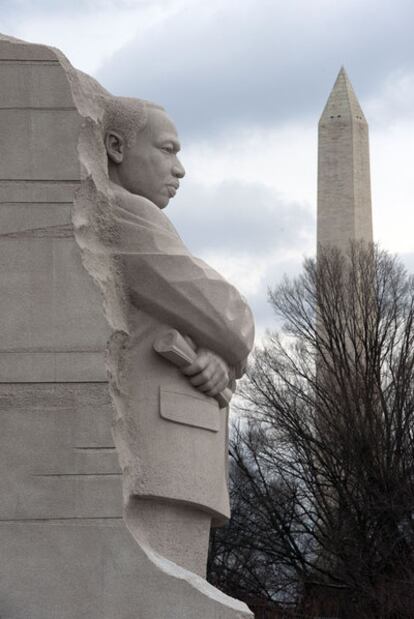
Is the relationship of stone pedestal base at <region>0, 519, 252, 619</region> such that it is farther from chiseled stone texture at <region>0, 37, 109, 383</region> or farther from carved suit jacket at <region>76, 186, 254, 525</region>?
chiseled stone texture at <region>0, 37, 109, 383</region>

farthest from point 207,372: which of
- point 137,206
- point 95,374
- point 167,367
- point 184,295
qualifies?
point 137,206

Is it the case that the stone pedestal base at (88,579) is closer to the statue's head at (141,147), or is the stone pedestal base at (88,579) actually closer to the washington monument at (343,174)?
the statue's head at (141,147)

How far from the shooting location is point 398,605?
2220cm

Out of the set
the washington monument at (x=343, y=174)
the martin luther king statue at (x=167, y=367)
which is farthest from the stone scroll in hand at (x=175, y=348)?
the washington monument at (x=343, y=174)

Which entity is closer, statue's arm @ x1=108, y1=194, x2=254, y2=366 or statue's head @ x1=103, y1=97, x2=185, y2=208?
statue's arm @ x1=108, y1=194, x2=254, y2=366

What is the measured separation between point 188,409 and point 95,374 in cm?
57

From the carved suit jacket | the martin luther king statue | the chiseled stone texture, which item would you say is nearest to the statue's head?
the martin luther king statue

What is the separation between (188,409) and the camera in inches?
244

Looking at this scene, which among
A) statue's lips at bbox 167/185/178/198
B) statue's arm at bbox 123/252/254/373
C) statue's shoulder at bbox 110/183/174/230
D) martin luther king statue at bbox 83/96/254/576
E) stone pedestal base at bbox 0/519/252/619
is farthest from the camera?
statue's lips at bbox 167/185/178/198

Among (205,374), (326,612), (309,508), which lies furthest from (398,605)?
(205,374)

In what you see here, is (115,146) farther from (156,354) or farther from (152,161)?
(156,354)

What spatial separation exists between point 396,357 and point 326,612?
5420mm

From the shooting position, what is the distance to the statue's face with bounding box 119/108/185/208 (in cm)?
667

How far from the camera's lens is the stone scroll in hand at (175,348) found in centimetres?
611
